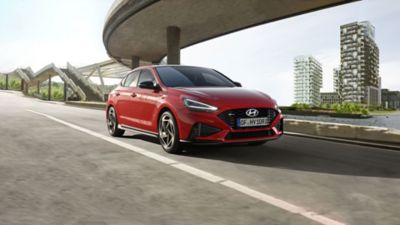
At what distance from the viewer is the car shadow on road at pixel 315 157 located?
554 cm

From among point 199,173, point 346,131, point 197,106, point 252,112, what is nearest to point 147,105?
point 197,106

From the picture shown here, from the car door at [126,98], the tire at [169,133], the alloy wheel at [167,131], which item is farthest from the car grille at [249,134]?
the car door at [126,98]

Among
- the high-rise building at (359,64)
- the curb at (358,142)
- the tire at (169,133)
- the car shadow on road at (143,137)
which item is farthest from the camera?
the high-rise building at (359,64)

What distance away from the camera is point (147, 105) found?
298 inches

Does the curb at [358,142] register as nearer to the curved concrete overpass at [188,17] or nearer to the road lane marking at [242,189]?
the road lane marking at [242,189]

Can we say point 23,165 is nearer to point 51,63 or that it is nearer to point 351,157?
point 351,157

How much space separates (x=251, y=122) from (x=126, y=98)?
10.9 ft

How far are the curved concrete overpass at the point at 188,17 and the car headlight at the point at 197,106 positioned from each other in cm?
2122

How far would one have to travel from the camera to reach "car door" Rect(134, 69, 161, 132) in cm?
732

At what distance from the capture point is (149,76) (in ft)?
26.5

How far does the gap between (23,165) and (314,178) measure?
12.4 ft

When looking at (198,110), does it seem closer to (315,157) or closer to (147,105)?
(147,105)

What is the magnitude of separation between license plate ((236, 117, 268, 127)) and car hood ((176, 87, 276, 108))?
21cm

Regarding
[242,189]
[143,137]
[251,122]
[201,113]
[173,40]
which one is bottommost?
[242,189]
